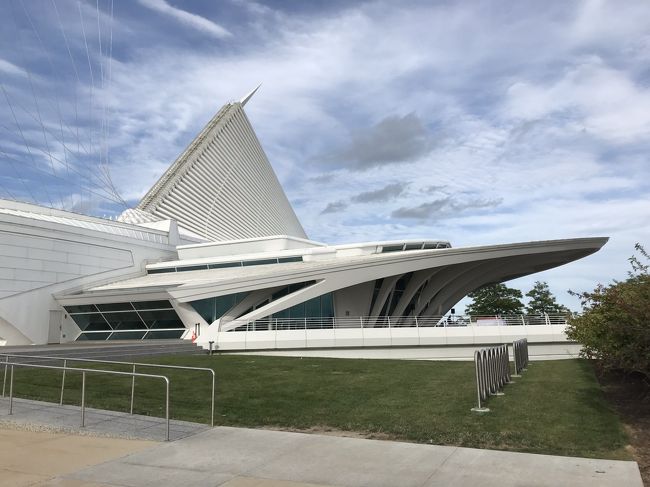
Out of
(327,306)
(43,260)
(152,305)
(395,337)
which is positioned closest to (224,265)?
(152,305)

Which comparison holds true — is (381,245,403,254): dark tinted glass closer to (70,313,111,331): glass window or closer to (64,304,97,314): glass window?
(70,313,111,331): glass window

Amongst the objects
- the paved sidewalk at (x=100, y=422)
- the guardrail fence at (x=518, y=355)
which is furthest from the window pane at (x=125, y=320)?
the paved sidewalk at (x=100, y=422)

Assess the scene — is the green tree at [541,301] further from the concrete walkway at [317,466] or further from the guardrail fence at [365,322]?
the concrete walkway at [317,466]

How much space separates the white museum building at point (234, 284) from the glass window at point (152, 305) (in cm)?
8

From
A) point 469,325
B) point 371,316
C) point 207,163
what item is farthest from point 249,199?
point 469,325

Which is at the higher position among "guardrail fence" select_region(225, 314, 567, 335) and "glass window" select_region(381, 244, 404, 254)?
"glass window" select_region(381, 244, 404, 254)

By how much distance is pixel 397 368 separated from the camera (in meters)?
15.8

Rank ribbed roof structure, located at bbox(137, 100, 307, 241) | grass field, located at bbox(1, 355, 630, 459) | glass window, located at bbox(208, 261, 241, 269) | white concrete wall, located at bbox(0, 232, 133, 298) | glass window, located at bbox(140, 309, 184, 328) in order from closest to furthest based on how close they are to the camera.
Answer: grass field, located at bbox(1, 355, 630, 459)
glass window, located at bbox(140, 309, 184, 328)
white concrete wall, located at bbox(0, 232, 133, 298)
glass window, located at bbox(208, 261, 241, 269)
ribbed roof structure, located at bbox(137, 100, 307, 241)

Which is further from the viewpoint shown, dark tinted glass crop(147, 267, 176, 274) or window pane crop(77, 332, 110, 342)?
dark tinted glass crop(147, 267, 176, 274)

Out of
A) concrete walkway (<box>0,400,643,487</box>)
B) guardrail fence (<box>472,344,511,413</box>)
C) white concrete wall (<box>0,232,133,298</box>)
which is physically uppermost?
white concrete wall (<box>0,232,133,298</box>)

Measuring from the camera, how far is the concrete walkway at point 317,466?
511cm

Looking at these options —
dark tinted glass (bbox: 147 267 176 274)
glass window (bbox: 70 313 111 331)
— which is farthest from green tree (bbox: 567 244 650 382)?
dark tinted glass (bbox: 147 267 176 274)

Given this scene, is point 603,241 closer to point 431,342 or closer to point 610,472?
point 431,342

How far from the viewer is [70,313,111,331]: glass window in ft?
111
